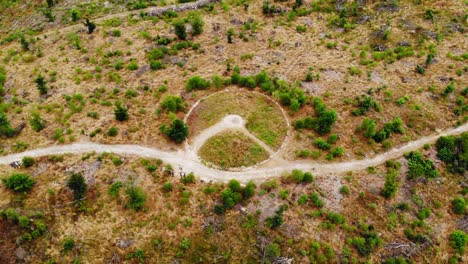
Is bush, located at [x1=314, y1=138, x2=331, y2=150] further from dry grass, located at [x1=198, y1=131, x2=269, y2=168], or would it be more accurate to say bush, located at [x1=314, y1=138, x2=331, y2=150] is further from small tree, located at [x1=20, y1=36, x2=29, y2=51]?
small tree, located at [x1=20, y1=36, x2=29, y2=51]

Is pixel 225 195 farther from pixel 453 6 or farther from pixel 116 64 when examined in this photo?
pixel 453 6

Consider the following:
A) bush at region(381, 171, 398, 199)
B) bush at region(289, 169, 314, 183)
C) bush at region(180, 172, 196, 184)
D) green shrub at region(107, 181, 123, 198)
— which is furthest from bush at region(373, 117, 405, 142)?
green shrub at region(107, 181, 123, 198)

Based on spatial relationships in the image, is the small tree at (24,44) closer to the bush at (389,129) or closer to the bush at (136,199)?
the bush at (136,199)

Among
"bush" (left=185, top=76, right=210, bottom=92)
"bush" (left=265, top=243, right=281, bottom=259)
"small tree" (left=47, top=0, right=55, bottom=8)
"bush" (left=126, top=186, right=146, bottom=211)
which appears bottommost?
"bush" (left=265, top=243, right=281, bottom=259)

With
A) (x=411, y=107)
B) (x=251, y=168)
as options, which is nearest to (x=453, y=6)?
(x=411, y=107)

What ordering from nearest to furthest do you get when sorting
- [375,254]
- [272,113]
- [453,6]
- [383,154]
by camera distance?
[375,254]
[383,154]
[272,113]
[453,6]

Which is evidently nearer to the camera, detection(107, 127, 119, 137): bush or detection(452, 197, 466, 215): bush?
detection(452, 197, 466, 215): bush

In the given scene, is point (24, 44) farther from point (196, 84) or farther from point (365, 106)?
point (365, 106)
